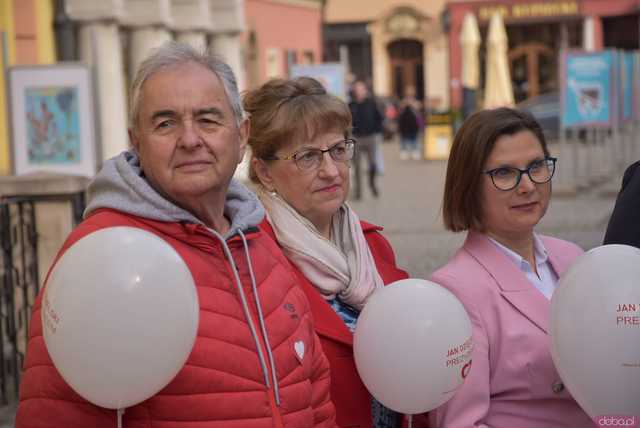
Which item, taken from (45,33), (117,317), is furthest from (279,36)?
(117,317)

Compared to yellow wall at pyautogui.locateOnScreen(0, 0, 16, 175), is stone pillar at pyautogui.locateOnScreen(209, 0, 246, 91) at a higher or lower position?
higher

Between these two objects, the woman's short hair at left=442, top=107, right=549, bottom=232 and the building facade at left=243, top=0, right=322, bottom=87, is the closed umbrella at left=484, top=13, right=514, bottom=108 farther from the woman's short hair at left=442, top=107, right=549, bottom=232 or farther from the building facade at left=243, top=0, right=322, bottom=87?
the woman's short hair at left=442, top=107, right=549, bottom=232

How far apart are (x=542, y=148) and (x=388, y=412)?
0.84m

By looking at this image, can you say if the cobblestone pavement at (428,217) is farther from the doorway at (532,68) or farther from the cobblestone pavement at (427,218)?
the doorway at (532,68)

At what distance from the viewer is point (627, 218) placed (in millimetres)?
2959

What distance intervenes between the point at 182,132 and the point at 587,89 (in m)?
13.9

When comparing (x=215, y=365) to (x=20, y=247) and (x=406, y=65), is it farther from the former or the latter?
(x=406, y=65)

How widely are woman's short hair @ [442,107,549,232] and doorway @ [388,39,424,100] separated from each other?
39.2 meters

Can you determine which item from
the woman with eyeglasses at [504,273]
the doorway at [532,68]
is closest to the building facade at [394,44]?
the doorway at [532,68]

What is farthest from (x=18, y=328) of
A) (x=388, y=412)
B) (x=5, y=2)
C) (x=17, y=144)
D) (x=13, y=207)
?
(x=5, y=2)

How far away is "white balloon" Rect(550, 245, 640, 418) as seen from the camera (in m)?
2.44

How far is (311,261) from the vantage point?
2.89m

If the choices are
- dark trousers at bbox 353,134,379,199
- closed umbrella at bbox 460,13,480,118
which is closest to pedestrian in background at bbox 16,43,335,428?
dark trousers at bbox 353,134,379,199

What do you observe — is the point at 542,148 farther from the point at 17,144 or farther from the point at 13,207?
the point at 17,144
